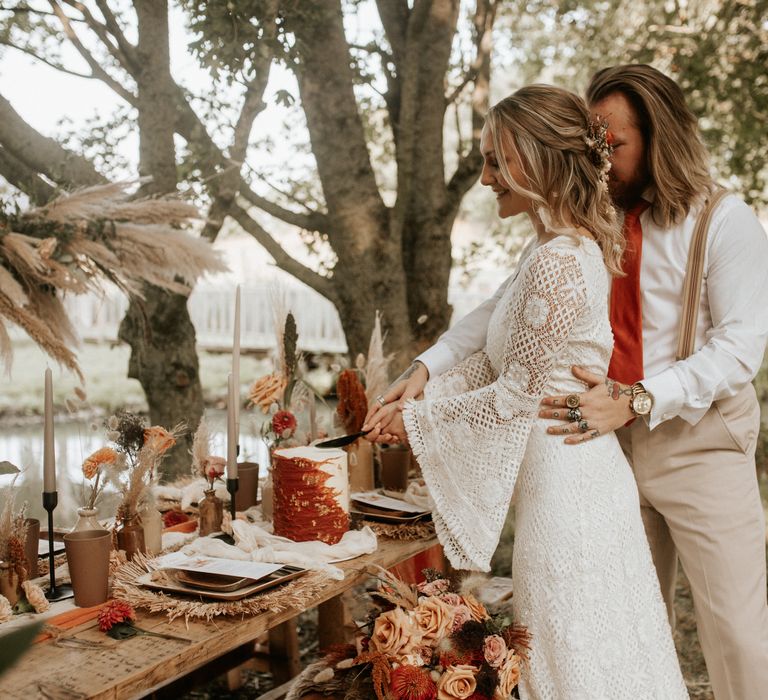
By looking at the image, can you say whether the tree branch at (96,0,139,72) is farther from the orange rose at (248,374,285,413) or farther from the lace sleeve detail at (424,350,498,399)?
the lace sleeve detail at (424,350,498,399)

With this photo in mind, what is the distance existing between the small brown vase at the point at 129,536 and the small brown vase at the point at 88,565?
19 centimetres

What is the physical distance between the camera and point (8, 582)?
1456 millimetres

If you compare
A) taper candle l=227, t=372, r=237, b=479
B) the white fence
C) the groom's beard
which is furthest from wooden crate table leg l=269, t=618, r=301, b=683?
the white fence

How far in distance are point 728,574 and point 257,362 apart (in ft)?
18.4

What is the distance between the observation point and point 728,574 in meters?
1.78

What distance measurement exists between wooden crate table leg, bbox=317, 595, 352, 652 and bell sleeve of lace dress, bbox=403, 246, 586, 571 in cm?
89

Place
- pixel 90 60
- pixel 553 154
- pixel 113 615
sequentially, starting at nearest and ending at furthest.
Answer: pixel 113 615, pixel 553 154, pixel 90 60

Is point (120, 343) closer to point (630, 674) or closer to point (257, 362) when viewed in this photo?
point (630, 674)

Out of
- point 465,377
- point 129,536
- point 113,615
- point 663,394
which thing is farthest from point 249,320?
point 113,615

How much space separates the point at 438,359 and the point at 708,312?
64 cm

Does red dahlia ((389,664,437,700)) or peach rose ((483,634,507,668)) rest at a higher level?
peach rose ((483,634,507,668))

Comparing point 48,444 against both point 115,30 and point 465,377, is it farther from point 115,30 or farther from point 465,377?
point 115,30

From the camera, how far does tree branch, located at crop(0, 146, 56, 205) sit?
232 centimetres

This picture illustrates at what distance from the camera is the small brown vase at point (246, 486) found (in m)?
2.13
